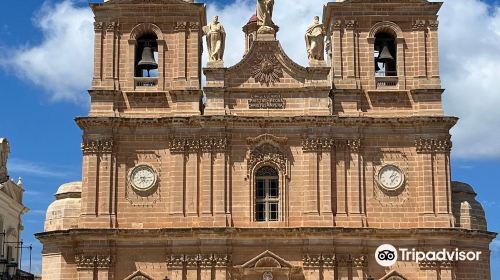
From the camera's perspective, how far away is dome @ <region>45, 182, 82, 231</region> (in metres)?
39.5

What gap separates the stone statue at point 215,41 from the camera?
40.7 metres

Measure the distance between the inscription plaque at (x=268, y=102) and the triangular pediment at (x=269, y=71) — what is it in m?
0.50

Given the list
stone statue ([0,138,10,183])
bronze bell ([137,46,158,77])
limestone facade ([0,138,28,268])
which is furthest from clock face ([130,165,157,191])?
stone statue ([0,138,10,183])

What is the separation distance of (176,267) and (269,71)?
970 centimetres

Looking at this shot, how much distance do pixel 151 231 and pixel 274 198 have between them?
5556 millimetres

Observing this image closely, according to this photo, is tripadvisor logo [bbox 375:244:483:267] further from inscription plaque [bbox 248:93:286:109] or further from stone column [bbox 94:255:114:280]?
stone column [bbox 94:255:114:280]

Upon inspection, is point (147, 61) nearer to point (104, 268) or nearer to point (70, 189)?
point (70, 189)

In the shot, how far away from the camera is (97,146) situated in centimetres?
3969

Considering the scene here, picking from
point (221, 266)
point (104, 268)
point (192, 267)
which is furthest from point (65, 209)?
point (221, 266)

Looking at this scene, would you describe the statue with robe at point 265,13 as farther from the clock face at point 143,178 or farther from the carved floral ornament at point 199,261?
the carved floral ornament at point 199,261

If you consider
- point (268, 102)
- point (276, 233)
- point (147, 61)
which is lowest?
point (276, 233)

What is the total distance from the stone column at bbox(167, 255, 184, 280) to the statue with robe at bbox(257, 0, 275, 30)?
11.3m

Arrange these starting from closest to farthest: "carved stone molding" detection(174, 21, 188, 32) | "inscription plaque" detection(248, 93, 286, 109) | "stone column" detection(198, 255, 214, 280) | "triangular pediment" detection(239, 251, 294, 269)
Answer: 1. "stone column" detection(198, 255, 214, 280)
2. "triangular pediment" detection(239, 251, 294, 269)
3. "inscription plaque" detection(248, 93, 286, 109)
4. "carved stone molding" detection(174, 21, 188, 32)

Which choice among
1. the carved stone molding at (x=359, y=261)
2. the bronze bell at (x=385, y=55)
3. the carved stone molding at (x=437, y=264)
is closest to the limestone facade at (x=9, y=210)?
the carved stone molding at (x=359, y=261)
